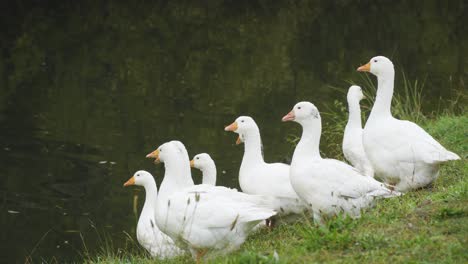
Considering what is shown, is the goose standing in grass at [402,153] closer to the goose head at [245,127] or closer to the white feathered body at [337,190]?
the white feathered body at [337,190]

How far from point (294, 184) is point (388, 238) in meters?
1.87

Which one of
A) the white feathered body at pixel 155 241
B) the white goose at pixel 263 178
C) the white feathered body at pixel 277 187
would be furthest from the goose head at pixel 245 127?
the white feathered body at pixel 155 241

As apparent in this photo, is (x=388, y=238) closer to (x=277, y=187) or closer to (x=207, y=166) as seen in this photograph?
(x=277, y=187)

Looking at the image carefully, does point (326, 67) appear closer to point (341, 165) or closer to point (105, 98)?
point (105, 98)

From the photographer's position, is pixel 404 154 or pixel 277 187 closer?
pixel 404 154

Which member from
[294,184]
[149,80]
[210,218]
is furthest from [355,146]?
[149,80]

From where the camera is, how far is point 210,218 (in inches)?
304

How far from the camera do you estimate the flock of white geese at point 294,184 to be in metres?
7.75

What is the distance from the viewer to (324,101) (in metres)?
19.8

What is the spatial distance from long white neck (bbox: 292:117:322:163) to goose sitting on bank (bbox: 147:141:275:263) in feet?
2.54

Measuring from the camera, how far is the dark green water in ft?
46.2

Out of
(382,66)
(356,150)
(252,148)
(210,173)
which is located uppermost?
(382,66)

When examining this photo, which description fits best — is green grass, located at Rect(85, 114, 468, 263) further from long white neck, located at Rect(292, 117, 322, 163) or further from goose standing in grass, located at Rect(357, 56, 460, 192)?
long white neck, located at Rect(292, 117, 322, 163)

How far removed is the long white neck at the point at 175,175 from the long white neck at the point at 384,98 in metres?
2.11
